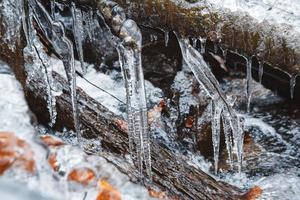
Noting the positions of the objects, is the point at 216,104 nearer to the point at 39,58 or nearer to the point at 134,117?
the point at 134,117

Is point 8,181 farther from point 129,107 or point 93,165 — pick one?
point 129,107

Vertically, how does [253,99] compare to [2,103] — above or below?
below

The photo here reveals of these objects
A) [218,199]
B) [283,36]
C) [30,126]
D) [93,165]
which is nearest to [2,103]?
[30,126]

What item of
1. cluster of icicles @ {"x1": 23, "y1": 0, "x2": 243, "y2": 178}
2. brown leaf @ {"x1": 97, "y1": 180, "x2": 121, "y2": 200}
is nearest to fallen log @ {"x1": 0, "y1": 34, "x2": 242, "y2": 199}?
cluster of icicles @ {"x1": 23, "y1": 0, "x2": 243, "y2": 178}

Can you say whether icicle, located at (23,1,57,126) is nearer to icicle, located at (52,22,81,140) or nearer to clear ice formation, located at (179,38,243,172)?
icicle, located at (52,22,81,140)

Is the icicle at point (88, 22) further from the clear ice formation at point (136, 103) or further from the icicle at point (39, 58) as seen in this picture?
the clear ice formation at point (136, 103)

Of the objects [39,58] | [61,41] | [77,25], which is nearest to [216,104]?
[61,41]

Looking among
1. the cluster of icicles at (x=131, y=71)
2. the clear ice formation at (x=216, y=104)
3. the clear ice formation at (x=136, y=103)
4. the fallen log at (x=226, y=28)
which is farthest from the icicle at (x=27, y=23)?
the clear ice formation at (x=216, y=104)
